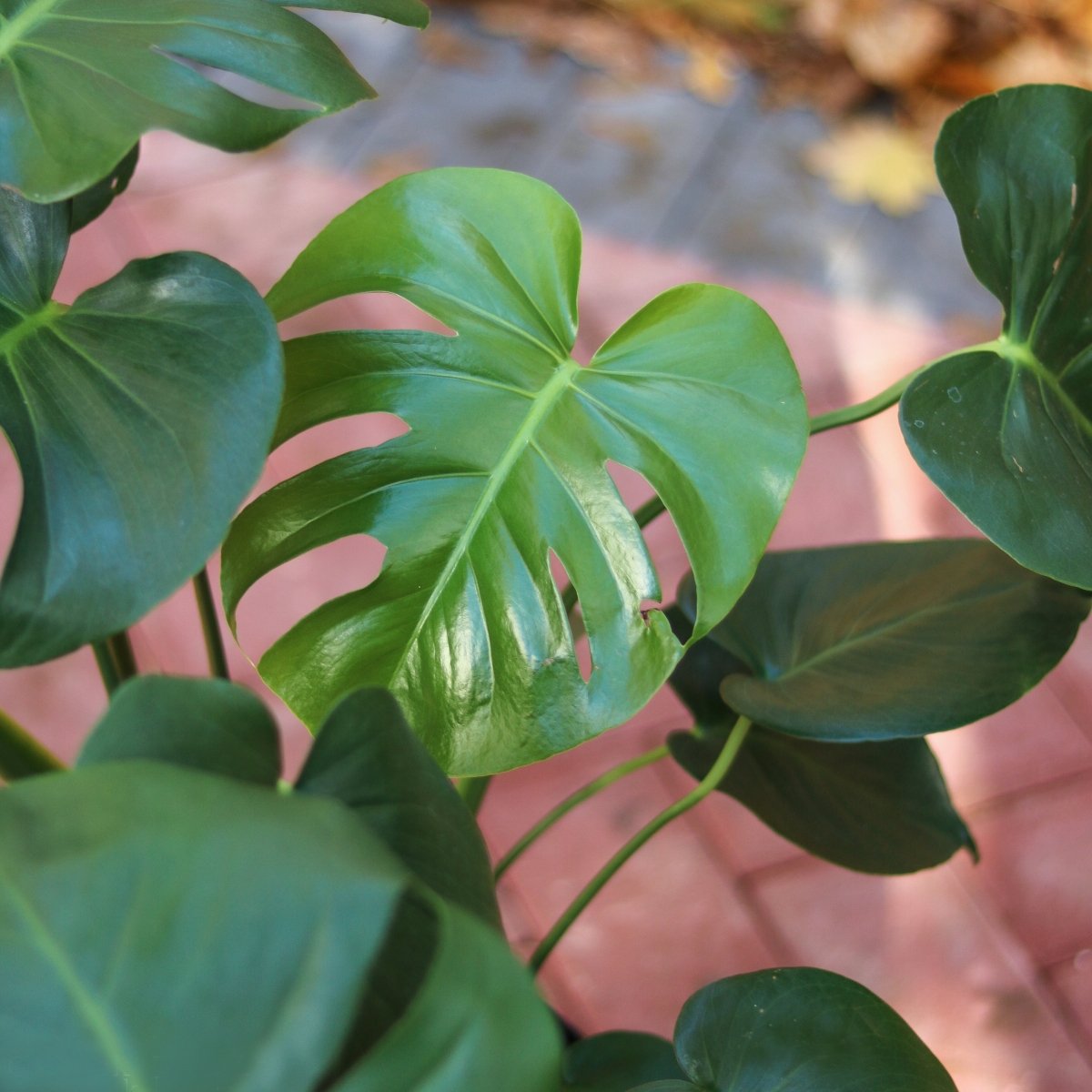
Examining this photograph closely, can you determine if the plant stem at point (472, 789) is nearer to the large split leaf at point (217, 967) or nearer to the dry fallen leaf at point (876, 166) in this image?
the large split leaf at point (217, 967)

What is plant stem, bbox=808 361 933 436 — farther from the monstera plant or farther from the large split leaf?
the large split leaf

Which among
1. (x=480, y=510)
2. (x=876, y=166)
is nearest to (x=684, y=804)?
(x=480, y=510)

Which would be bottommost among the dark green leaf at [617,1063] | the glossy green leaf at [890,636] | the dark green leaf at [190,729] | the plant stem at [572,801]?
the dark green leaf at [617,1063]

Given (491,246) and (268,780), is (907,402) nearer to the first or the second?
(491,246)

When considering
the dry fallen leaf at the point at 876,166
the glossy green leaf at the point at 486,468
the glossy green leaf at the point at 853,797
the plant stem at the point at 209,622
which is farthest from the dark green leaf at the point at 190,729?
the dry fallen leaf at the point at 876,166

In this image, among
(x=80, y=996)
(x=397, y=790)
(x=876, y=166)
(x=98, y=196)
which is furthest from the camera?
(x=876, y=166)

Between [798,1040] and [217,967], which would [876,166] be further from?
[217,967]

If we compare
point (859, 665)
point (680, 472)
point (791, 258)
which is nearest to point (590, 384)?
point (680, 472)
